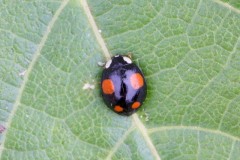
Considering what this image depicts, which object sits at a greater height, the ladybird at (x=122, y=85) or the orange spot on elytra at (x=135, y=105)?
the ladybird at (x=122, y=85)

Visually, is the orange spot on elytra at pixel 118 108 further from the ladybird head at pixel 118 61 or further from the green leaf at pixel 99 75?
the ladybird head at pixel 118 61

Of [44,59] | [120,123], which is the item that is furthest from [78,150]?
[44,59]

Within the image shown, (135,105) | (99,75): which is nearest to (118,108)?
(135,105)

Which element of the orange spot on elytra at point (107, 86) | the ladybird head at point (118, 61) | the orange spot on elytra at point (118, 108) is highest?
the ladybird head at point (118, 61)

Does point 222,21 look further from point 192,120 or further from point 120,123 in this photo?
point 120,123

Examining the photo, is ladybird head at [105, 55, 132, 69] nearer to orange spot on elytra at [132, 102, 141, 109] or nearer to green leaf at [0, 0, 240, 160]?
green leaf at [0, 0, 240, 160]

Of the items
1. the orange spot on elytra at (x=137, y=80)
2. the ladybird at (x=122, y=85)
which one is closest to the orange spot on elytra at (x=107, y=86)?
the ladybird at (x=122, y=85)
